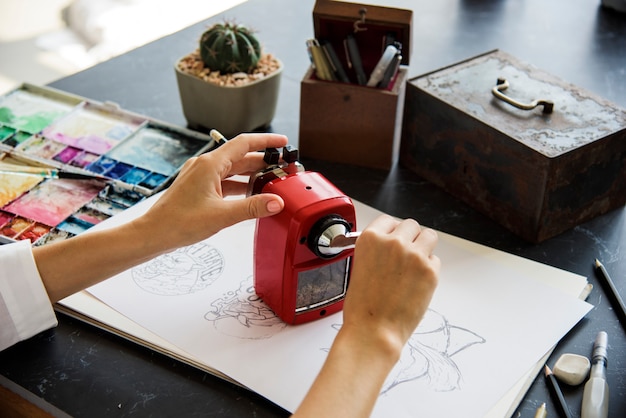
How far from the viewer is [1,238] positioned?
1.09 m

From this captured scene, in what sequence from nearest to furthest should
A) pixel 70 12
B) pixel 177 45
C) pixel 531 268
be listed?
1. pixel 531 268
2. pixel 177 45
3. pixel 70 12

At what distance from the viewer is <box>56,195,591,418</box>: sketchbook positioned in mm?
865

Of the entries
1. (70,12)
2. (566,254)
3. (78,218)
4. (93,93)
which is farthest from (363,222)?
(70,12)

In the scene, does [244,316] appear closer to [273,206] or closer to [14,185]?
[273,206]

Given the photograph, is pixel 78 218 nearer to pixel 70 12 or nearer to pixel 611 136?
pixel 611 136

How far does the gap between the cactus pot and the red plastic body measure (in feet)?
1.29

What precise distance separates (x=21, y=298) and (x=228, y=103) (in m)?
0.53

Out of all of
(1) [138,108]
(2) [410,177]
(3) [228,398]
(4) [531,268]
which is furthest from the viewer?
(1) [138,108]

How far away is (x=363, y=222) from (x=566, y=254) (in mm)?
310

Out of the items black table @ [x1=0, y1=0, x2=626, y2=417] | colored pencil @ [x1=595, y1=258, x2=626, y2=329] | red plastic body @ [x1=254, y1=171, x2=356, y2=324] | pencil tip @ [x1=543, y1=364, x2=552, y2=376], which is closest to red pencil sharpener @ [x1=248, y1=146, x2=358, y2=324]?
red plastic body @ [x1=254, y1=171, x2=356, y2=324]

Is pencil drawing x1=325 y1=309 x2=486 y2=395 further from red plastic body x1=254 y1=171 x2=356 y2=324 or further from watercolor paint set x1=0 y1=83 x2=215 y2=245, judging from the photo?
watercolor paint set x1=0 y1=83 x2=215 y2=245

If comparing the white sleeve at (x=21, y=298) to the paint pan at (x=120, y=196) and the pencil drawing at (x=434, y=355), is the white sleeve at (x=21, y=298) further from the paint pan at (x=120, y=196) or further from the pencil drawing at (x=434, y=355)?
the pencil drawing at (x=434, y=355)

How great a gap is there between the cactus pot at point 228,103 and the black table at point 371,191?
57 mm

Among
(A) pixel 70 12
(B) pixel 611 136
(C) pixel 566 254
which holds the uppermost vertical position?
(B) pixel 611 136
